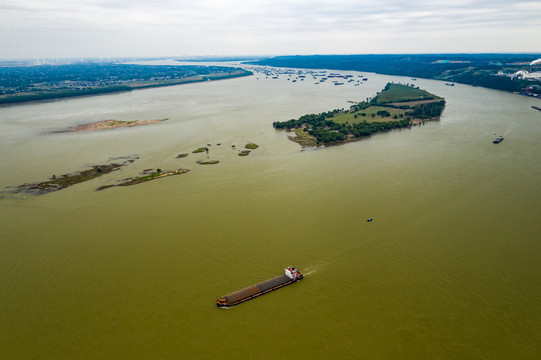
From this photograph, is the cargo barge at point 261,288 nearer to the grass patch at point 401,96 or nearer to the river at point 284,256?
the river at point 284,256

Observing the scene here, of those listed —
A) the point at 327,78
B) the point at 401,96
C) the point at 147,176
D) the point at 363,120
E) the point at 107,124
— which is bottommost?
the point at 147,176

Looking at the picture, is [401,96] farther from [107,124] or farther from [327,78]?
[327,78]

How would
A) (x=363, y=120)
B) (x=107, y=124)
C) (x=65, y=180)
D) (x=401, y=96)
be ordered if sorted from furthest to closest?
(x=401, y=96) → (x=107, y=124) → (x=363, y=120) → (x=65, y=180)

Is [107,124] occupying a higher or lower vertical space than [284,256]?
higher

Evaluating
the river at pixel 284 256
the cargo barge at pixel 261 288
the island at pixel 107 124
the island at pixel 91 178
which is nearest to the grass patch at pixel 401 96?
the river at pixel 284 256

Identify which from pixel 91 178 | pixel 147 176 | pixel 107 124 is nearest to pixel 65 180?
pixel 91 178

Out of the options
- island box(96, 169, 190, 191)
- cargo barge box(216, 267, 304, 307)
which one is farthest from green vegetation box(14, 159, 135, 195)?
cargo barge box(216, 267, 304, 307)

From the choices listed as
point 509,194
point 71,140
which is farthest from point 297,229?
point 71,140

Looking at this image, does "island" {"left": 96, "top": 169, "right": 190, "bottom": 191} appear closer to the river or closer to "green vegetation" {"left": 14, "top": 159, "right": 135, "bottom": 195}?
the river
